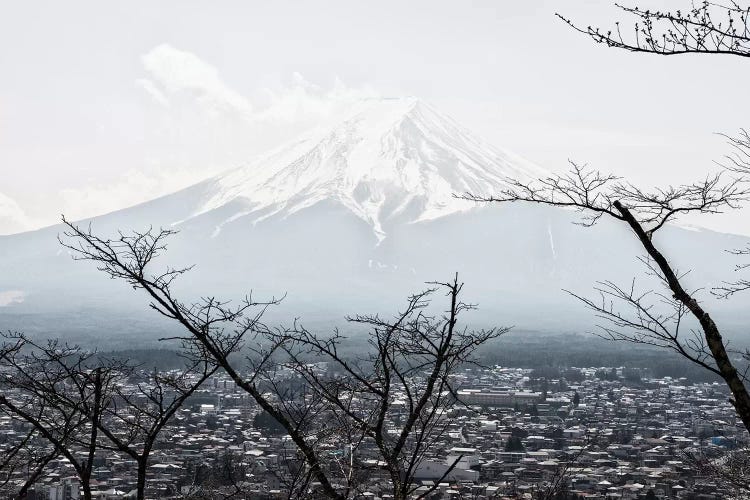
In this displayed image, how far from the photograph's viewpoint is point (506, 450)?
2409cm

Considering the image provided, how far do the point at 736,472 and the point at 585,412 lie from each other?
2915cm

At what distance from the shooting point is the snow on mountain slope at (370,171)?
567ft

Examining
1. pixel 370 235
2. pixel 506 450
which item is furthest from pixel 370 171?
pixel 506 450

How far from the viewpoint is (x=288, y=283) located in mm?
158750

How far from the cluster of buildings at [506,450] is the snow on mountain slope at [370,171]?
415 feet

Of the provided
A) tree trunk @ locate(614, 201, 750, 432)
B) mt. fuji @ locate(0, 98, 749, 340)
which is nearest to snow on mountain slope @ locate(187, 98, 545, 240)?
mt. fuji @ locate(0, 98, 749, 340)

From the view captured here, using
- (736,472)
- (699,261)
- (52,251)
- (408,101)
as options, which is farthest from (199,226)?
(736,472)

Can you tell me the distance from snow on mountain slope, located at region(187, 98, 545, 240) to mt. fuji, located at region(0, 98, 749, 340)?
0.93 ft

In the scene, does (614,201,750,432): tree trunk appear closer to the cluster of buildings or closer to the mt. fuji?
the cluster of buildings

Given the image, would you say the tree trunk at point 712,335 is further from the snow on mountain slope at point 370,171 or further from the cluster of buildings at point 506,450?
the snow on mountain slope at point 370,171

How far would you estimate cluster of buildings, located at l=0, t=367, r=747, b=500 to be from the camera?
32.9 ft

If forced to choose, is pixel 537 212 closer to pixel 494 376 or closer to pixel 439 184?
pixel 439 184


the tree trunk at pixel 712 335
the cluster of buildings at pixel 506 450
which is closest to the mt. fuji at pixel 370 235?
the cluster of buildings at pixel 506 450

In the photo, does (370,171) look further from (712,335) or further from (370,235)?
(712,335)
